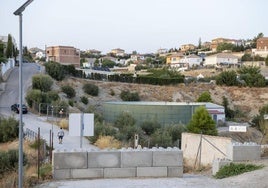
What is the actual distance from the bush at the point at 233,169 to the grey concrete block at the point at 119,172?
2.74 metres

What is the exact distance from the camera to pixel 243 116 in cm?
6912

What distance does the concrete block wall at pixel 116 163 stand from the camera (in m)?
12.1

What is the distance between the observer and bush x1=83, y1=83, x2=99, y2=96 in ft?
→ 225

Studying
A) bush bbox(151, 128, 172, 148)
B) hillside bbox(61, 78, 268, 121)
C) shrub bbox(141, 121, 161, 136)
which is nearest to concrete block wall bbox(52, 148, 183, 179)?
bush bbox(151, 128, 172, 148)

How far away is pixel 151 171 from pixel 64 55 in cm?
13558

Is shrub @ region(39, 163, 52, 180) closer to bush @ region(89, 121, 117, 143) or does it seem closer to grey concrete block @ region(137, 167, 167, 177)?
grey concrete block @ region(137, 167, 167, 177)

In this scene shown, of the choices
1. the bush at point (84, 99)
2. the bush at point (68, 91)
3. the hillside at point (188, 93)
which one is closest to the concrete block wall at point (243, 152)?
the bush at point (84, 99)

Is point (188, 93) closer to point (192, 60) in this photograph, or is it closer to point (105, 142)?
point (105, 142)

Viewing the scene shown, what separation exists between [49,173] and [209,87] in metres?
71.4

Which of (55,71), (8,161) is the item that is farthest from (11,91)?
(8,161)

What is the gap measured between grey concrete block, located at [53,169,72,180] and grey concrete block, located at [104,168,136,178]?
44.1 inches

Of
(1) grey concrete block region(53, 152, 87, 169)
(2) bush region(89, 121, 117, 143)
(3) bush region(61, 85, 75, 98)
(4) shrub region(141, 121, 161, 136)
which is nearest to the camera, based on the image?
(1) grey concrete block region(53, 152, 87, 169)

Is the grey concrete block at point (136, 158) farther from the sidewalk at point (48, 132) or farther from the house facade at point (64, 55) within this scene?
the house facade at point (64, 55)

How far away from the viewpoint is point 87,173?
1225 cm
